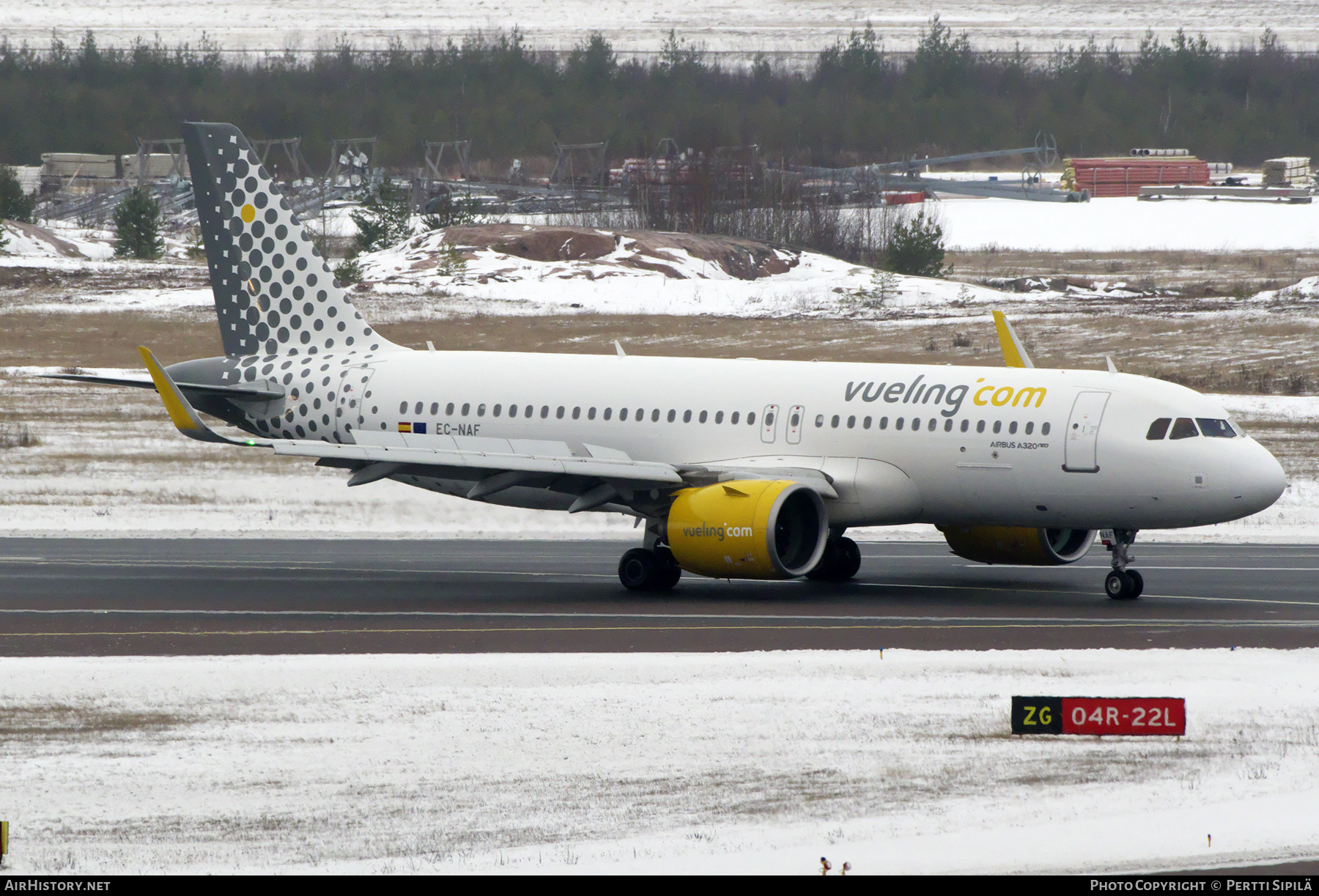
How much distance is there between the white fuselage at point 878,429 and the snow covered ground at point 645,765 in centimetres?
541

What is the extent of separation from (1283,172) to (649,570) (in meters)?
128

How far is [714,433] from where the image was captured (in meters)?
30.9

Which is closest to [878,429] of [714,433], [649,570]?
[714,433]

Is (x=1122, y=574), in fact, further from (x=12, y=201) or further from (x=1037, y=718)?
(x=12, y=201)

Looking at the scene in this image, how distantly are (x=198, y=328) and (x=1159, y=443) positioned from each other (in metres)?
59.0

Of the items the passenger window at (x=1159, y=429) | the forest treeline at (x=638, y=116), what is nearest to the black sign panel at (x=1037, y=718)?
the passenger window at (x=1159, y=429)

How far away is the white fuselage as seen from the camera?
90.0 ft

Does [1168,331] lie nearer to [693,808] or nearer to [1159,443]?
[1159,443]

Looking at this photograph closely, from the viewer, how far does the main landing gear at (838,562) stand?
31234 millimetres

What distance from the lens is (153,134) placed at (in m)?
168

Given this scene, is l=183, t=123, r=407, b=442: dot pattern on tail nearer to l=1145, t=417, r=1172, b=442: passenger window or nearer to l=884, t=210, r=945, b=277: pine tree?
l=1145, t=417, r=1172, b=442: passenger window

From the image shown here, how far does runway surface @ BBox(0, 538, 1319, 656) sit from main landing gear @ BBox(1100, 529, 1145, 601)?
0.86 ft

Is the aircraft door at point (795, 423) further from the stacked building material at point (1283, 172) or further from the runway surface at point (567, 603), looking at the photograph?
the stacked building material at point (1283, 172)

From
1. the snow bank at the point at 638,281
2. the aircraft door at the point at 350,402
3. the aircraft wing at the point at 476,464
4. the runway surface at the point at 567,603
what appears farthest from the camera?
the snow bank at the point at 638,281
